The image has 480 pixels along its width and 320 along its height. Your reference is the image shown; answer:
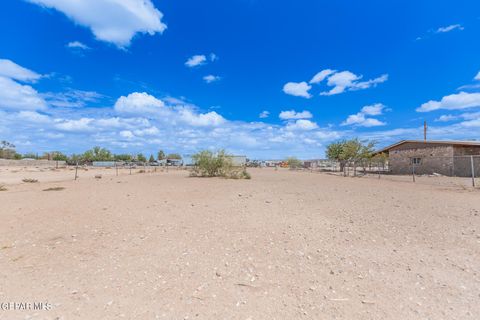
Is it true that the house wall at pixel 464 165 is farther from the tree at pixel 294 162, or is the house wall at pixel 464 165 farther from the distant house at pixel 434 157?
the tree at pixel 294 162

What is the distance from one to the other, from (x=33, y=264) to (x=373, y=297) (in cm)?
491

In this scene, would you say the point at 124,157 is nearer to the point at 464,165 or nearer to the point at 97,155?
the point at 97,155

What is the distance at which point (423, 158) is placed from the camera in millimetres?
25641

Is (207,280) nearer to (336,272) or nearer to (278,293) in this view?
(278,293)

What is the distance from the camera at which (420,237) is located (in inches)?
196

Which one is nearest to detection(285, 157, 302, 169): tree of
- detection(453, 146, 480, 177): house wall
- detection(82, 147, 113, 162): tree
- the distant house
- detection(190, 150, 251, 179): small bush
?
the distant house

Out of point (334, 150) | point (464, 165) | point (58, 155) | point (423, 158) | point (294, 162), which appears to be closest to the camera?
point (464, 165)

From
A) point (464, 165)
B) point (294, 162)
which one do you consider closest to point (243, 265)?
point (464, 165)

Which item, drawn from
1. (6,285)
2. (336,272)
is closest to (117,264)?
(6,285)

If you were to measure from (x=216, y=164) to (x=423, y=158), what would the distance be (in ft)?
70.5

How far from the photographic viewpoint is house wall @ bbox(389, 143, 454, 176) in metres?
23.6

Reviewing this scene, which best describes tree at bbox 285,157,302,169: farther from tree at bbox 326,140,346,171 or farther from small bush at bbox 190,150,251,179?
small bush at bbox 190,150,251,179

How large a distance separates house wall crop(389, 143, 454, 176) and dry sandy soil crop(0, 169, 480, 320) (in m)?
21.4

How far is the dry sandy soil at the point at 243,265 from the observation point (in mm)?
2713
